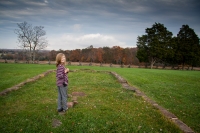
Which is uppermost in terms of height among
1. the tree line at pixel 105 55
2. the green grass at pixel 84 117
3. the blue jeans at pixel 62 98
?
the tree line at pixel 105 55

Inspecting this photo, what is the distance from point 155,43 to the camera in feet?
127

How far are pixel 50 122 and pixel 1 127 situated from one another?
1.38 metres

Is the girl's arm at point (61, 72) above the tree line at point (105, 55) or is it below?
below

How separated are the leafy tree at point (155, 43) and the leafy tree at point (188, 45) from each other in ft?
16.2

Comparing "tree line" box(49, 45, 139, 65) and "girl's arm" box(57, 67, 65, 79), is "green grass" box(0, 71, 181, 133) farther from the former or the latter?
"tree line" box(49, 45, 139, 65)

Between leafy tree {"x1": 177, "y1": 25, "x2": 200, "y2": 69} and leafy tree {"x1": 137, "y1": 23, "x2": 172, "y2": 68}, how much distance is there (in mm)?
4923

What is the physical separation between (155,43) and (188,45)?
10.5 m

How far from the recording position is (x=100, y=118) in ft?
15.7

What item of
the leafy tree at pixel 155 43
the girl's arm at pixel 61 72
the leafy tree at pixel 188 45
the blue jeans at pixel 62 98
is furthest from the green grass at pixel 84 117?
the leafy tree at pixel 188 45

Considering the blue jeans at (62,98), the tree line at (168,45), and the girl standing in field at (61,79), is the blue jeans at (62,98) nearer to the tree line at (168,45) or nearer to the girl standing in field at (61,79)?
the girl standing in field at (61,79)

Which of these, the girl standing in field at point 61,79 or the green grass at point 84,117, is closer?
the green grass at point 84,117

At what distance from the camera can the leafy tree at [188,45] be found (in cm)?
3994

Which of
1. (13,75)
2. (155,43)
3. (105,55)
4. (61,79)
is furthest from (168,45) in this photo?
(61,79)

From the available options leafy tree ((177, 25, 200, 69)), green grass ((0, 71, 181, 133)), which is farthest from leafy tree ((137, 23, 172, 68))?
green grass ((0, 71, 181, 133))
